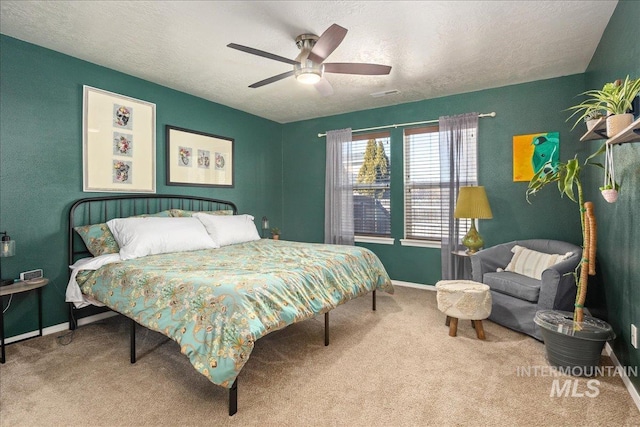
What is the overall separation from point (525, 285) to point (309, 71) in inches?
103

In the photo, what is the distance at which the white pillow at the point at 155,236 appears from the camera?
9.97 ft

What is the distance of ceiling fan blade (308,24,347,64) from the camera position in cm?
218

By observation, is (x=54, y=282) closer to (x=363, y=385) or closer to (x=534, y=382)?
(x=363, y=385)

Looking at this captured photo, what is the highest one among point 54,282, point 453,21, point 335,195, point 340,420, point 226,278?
point 453,21

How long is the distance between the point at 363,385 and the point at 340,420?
0.39 m

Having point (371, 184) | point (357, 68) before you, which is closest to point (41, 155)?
point (357, 68)

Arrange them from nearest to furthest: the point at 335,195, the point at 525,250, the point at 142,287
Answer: the point at 142,287, the point at 525,250, the point at 335,195

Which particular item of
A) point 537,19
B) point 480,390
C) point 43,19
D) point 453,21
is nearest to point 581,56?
point 537,19

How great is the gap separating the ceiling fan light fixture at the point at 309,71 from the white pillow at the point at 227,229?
1975 millimetres

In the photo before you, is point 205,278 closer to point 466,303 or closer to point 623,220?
point 466,303

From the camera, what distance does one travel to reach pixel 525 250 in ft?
11.6

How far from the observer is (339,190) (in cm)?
521

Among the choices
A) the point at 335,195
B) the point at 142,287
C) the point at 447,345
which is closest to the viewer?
the point at 142,287

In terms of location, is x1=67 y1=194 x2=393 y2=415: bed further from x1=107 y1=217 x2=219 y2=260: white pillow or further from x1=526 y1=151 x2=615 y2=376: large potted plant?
x1=526 y1=151 x2=615 y2=376: large potted plant
